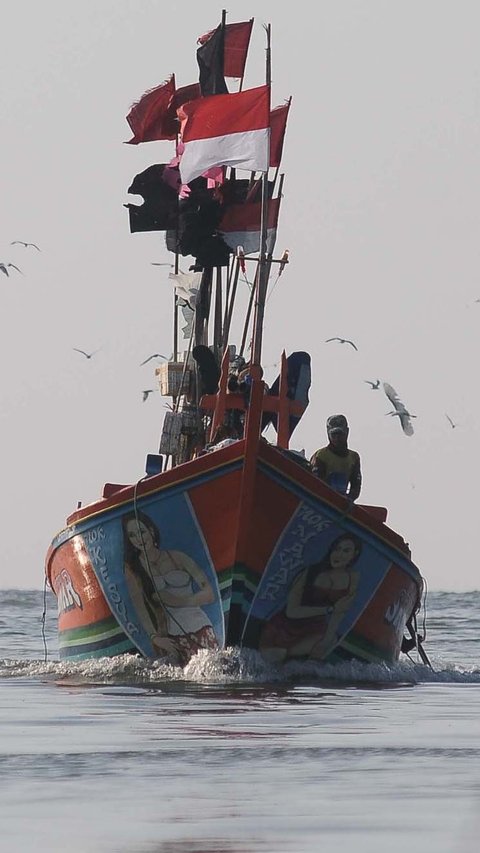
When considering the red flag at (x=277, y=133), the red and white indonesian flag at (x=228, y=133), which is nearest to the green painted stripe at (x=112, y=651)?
the red and white indonesian flag at (x=228, y=133)

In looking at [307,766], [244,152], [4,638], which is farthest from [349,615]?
[4,638]

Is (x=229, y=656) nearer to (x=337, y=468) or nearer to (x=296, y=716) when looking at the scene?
(x=337, y=468)

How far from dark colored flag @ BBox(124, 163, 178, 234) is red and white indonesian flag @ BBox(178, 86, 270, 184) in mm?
2069

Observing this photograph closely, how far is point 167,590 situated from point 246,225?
20.9 ft

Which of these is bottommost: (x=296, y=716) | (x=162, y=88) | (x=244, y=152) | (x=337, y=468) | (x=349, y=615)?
(x=296, y=716)

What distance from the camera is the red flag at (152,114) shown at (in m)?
26.8

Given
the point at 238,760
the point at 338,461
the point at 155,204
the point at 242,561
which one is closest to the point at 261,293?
the point at 338,461

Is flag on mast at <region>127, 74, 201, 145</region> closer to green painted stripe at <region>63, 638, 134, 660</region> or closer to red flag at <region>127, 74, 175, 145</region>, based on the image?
red flag at <region>127, 74, 175, 145</region>

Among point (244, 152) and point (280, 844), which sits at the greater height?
point (244, 152)

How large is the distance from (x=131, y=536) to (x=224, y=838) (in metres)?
10.5

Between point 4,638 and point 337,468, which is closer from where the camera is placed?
point 337,468

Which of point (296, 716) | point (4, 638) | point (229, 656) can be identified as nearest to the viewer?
point (296, 716)

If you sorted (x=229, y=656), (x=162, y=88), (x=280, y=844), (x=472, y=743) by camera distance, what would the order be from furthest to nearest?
(x=162, y=88) < (x=229, y=656) < (x=472, y=743) < (x=280, y=844)

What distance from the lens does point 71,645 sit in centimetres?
2244
